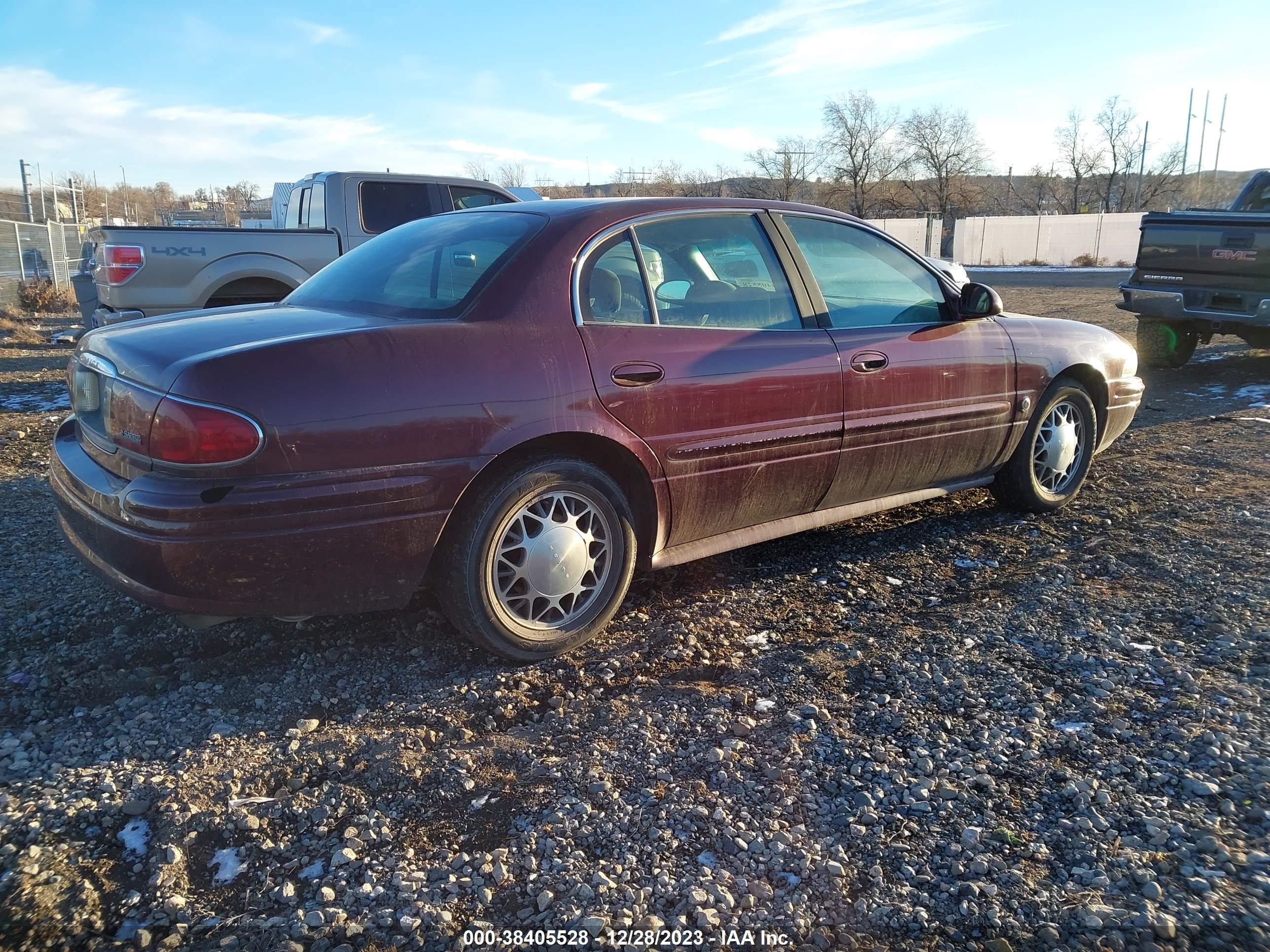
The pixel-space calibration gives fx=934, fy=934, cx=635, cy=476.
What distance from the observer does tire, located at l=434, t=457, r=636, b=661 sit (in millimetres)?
3035

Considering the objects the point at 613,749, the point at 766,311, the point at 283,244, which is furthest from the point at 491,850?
the point at 283,244

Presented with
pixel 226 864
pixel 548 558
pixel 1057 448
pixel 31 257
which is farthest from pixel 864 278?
pixel 31 257

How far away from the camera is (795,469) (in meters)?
3.76

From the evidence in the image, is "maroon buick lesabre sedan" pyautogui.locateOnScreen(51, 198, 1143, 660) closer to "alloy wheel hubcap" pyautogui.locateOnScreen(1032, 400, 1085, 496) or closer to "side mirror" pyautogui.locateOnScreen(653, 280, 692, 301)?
"side mirror" pyautogui.locateOnScreen(653, 280, 692, 301)

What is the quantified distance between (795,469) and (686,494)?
21.4 inches

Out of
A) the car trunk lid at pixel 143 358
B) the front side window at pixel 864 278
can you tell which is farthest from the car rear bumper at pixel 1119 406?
the car trunk lid at pixel 143 358

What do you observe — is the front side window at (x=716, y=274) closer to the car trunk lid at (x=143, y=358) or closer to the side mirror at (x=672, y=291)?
the side mirror at (x=672, y=291)

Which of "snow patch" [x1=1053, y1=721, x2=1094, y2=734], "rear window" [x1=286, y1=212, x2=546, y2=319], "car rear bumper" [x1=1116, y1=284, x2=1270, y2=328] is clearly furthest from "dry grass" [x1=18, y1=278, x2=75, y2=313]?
"snow patch" [x1=1053, y1=721, x2=1094, y2=734]

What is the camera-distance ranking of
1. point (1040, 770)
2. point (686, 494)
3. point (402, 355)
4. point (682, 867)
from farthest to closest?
point (686, 494) < point (402, 355) < point (1040, 770) < point (682, 867)

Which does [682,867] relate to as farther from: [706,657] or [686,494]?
[686,494]

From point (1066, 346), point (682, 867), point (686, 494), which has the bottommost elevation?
point (682, 867)

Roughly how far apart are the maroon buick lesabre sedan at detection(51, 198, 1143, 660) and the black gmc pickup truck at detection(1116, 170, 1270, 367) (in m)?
5.34

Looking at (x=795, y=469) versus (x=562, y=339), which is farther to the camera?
(x=795, y=469)

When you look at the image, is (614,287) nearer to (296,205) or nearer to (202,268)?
(202,268)
